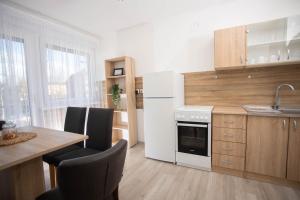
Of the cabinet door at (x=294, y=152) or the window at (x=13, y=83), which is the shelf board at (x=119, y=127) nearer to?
the window at (x=13, y=83)

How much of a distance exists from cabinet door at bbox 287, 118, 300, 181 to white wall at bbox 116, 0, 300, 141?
1407 millimetres

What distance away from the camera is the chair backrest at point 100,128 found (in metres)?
1.88

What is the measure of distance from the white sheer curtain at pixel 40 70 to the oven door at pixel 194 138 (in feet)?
7.80

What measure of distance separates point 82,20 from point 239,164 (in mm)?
3638

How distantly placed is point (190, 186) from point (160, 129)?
0.96 m

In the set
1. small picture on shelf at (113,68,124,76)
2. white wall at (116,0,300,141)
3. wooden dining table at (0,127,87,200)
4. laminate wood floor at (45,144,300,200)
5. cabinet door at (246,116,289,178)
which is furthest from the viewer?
small picture on shelf at (113,68,124,76)

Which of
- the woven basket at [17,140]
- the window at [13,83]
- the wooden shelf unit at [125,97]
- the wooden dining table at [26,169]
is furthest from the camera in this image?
the wooden shelf unit at [125,97]

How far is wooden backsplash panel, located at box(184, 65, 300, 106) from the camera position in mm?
2217

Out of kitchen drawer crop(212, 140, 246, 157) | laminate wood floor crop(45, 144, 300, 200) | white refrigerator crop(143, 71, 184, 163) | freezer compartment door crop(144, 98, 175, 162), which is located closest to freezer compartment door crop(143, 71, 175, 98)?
white refrigerator crop(143, 71, 184, 163)

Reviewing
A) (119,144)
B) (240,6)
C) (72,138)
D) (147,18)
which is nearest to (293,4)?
(240,6)

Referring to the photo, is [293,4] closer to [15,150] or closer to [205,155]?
[205,155]

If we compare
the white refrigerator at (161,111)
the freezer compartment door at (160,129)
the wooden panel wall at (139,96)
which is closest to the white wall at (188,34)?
the wooden panel wall at (139,96)

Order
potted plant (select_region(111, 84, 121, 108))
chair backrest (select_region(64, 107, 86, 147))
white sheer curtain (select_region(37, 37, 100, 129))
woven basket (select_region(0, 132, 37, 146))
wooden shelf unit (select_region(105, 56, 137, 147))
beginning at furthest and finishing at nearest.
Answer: potted plant (select_region(111, 84, 121, 108))
wooden shelf unit (select_region(105, 56, 137, 147))
white sheer curtain (select_region(37, 37, 100, 129))
chair backrest (select_region(64, 107, 86, 147))
woven basket (select_region(0, 132, 37, 146))

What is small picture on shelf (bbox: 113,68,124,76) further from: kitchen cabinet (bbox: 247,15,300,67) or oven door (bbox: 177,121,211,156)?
kitchen cabinet (bbox: 247,15,300,67)
